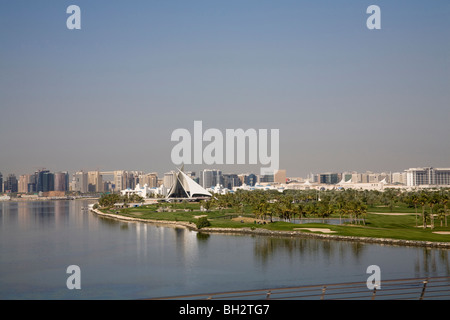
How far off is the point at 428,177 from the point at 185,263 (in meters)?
134

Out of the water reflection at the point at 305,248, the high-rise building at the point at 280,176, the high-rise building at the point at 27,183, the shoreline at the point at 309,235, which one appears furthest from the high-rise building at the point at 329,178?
the water reflection at the point at 305,248

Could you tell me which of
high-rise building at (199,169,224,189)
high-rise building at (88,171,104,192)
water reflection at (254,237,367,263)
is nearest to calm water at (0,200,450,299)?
water reflection at (254,237,367,263)

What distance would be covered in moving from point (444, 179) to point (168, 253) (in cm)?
13565

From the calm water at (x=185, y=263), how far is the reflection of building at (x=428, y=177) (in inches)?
4785

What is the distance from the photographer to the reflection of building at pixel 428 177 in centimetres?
14250

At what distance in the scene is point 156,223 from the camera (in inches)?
1912

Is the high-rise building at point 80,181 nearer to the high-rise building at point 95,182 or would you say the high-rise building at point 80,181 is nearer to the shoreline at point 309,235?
the high-rise building at point 95,182

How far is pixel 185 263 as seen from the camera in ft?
79.9

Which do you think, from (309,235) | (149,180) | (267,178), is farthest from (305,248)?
(267,178)

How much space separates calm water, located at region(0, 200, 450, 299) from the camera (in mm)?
18922

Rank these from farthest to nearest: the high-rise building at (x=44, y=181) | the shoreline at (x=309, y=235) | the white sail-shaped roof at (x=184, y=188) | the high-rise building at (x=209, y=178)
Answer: the high-rise building at (x=44, y=181) < the high-rise building at (x=209, y=178) < the white sail-shaped roof at (x=184, y=188) < the shoreline at (x=309, y=235)

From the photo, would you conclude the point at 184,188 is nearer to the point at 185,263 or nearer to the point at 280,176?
the point at 185,263

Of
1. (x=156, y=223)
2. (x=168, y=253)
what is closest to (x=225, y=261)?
(x=168, y=253)
